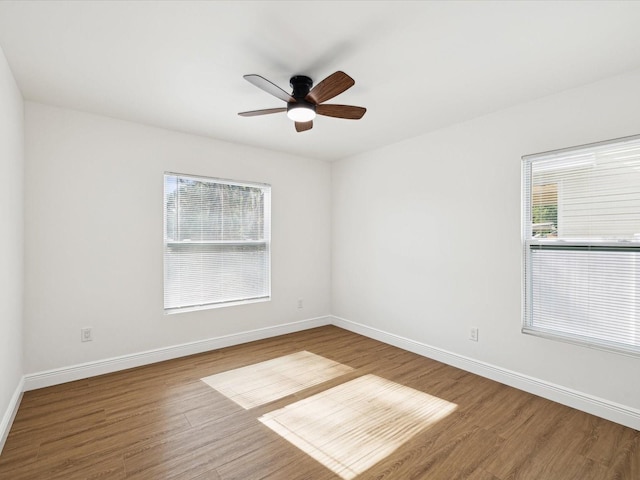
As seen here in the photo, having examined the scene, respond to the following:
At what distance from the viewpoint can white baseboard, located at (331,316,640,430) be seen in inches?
90.5

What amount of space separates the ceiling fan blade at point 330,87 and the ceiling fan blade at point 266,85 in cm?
16

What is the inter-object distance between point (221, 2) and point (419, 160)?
262 centimetres

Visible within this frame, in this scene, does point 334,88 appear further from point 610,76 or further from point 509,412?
point 509,412

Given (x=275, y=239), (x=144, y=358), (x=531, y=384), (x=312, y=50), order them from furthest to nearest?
1. (x=275, y=239)
2. (x=144, y=358)
3. (x=531, y=384)
4. (x=312, y=50)

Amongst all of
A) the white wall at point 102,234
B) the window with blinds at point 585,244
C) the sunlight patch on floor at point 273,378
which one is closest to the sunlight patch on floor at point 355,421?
the sunlight patch on floor at point 273,378

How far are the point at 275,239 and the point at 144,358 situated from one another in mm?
1995

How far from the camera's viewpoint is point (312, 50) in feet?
6.73

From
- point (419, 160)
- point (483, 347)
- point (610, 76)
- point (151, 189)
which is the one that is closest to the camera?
point (610, 76)

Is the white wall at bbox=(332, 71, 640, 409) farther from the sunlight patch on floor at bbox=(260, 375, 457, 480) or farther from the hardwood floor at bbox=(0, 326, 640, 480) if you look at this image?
the sunlight patch on floor at bbox=(260, 375, 457, 480)

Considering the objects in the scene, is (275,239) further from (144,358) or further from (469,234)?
(469,234)

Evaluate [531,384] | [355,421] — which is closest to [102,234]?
[355,421]

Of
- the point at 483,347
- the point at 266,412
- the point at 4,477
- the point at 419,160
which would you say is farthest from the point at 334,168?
the point at 4,477

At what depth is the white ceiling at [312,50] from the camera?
1.71m

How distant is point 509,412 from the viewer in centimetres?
245
